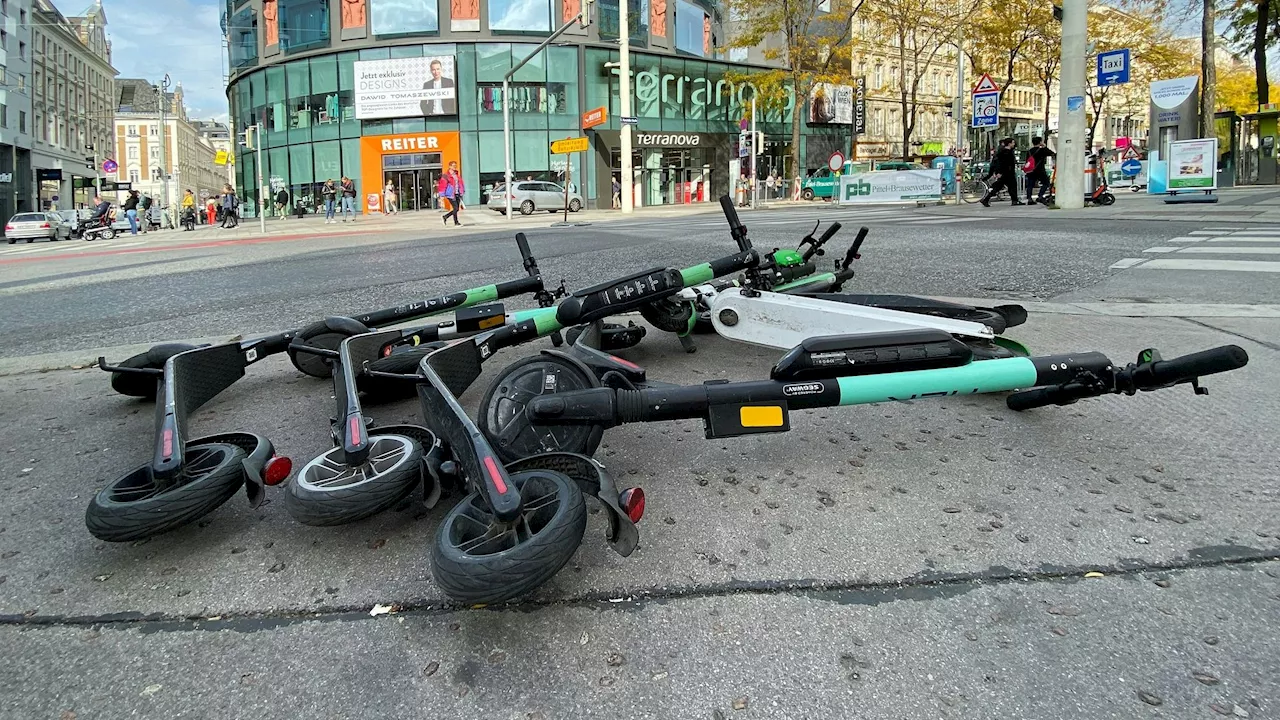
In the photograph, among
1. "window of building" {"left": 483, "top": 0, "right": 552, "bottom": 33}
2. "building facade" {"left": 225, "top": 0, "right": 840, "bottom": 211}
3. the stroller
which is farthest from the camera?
"window of building" {"left": 483, "top": 0, "right": 552, "bottom": 33}

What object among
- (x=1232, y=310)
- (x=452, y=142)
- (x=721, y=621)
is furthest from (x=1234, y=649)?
(x=452, y=142)

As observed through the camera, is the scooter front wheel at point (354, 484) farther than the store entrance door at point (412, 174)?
No

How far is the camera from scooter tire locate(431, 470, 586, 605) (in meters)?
1.54

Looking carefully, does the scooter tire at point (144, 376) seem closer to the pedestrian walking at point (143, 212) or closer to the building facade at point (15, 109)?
the pedestrian walking at point (143, 212)

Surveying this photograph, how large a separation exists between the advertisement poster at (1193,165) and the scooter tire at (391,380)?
77.1 ft

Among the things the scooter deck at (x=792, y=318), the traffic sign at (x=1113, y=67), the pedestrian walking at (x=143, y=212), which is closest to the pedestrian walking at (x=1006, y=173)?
the traffic sign at (x=1113, y=67)

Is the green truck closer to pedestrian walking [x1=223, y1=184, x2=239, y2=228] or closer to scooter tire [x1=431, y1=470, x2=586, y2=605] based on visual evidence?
pedestrian walking [x1=223, y1=184, x2=239, y2=228]

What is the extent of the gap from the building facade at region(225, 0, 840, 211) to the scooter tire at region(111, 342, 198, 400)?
40736mm

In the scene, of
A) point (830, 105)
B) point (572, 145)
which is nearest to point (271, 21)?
point (572, 145)

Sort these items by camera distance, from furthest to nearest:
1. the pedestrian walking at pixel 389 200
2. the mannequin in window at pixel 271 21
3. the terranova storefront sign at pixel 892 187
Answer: the mannequin in window at pixel 271 21 → the pedestrian walking at pixel 389 200 → the terranova storefront sign at pixel 892 187

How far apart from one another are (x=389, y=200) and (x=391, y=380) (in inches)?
1626

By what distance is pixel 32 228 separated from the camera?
117 ft

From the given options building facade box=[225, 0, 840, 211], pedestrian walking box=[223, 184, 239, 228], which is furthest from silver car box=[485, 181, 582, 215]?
pedestrian walking box=[223, 184, 239, 228]

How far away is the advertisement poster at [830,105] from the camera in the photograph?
5525 centimetres
